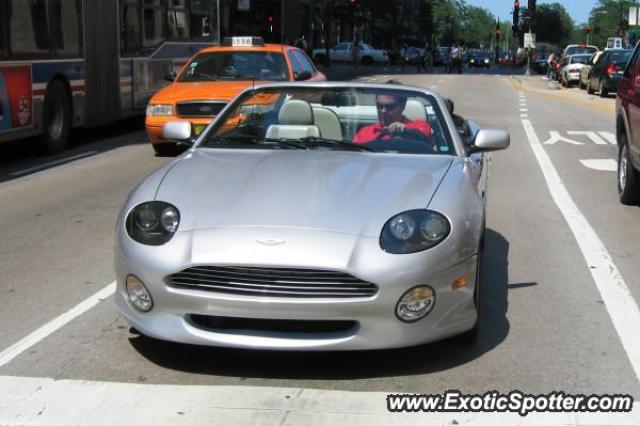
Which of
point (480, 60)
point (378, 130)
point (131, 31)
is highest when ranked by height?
point (131, 31)

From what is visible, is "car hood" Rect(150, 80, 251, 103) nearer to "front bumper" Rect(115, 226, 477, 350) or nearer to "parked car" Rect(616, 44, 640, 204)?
"parked car" Rect(616, 44, 640, 204)

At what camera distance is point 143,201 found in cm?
484

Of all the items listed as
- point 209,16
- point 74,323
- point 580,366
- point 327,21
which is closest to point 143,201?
point 74,323

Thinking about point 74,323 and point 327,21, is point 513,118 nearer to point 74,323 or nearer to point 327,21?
point 74,323

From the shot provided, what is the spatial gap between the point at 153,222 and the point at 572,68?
117 feet

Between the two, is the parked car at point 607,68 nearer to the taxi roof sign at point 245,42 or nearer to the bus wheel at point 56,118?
the taxi roof sign at point 245,42

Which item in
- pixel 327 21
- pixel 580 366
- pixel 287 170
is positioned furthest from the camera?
pixel 327 21

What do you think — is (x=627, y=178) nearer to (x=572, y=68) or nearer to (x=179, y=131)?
(x=179, y=131)

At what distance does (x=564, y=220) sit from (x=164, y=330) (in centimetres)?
556

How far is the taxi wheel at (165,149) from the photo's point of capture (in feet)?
Result: 46.4

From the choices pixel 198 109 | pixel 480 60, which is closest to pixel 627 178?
pixel 198 109

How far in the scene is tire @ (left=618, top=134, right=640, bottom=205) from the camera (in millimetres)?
9516

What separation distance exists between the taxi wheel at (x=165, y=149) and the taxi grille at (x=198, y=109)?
1115 mm

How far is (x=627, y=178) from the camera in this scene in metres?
9.61
